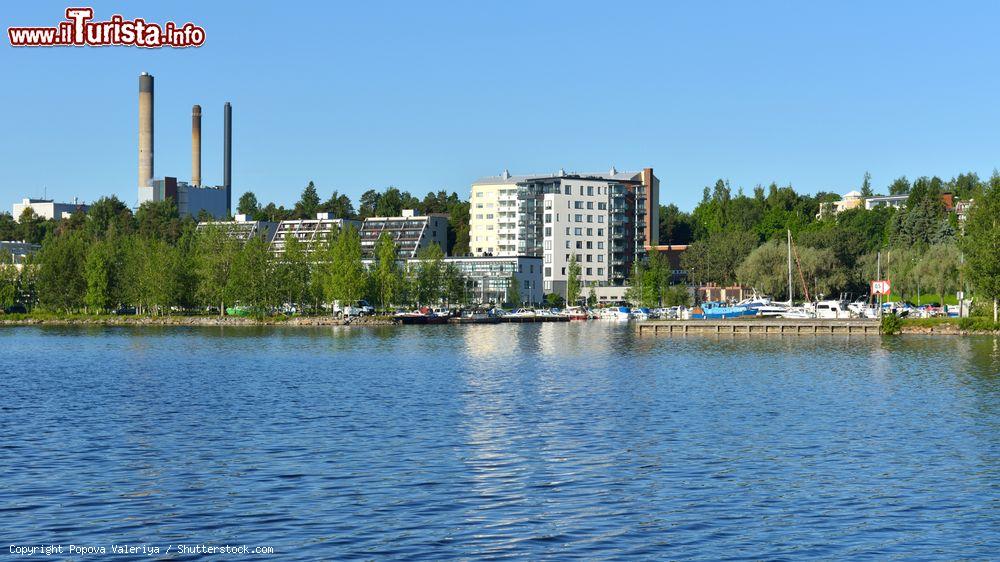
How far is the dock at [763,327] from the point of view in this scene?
127062 mm

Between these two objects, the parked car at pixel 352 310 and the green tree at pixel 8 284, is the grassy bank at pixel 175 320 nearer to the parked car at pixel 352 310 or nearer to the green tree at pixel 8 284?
the parked car at pixel 352 310

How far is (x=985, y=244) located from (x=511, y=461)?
88.6 metres

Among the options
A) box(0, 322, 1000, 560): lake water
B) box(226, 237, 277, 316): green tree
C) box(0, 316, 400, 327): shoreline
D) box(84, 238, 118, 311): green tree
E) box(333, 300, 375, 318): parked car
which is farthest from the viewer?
box(84, 238, 118, 311): green tree

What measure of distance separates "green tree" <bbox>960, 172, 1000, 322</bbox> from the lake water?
1408 inches

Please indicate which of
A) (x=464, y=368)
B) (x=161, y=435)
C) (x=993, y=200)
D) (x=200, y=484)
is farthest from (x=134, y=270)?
(x=200, y=484)

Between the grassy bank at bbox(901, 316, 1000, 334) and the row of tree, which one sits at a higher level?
the row of tree

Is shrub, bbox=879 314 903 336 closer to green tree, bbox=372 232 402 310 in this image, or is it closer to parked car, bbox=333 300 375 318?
green tree, bbox=372 232 402 310

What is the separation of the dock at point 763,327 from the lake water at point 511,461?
166 ft

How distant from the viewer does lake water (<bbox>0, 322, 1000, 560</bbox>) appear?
86.1 ft

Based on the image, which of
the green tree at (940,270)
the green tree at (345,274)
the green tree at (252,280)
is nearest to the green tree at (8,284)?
the green tree at (252,280)

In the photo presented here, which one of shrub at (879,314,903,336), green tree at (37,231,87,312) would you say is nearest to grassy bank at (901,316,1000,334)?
shrub at (879,314,903,336)

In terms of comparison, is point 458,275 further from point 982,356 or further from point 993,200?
point 982,356

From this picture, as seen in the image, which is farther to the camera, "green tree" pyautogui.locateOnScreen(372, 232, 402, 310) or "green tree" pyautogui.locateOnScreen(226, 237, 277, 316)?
"green tree" pyautogui.locateOnScreen(372, 232, 402, 310)

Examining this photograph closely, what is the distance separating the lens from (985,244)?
360 feet
